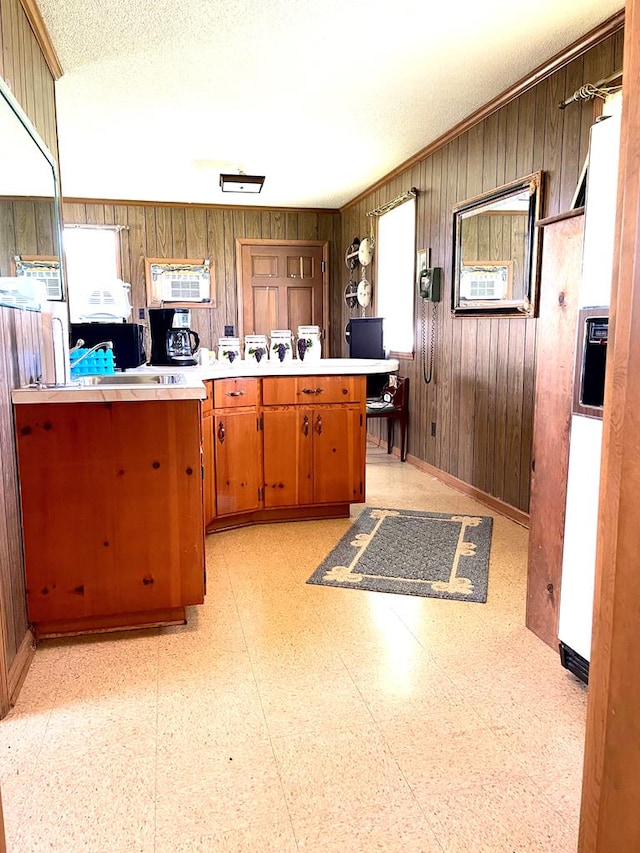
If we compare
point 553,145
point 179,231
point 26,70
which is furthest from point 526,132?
point 179,231

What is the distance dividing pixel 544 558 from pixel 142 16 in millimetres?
2862

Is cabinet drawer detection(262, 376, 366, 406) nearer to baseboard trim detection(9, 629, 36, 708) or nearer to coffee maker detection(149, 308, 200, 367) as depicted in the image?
coffee maker detection(149, 308, 200, 367)

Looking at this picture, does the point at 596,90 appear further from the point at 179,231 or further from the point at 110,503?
the point at 179,231

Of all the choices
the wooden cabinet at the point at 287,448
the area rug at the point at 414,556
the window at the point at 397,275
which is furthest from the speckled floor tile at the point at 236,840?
the window at the point at 397,275

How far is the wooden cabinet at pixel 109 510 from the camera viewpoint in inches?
84.0

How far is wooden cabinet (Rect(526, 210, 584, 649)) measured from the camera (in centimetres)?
200

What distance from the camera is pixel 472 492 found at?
165 inches

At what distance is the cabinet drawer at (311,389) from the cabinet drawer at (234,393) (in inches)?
2.6

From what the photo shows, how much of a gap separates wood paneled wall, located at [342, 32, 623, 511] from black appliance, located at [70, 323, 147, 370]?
223 cm

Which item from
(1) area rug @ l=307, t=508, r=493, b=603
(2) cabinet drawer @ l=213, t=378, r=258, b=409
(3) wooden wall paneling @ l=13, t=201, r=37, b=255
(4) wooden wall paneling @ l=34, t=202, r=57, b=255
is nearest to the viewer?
(3) wooden wall paneling @ l=13, t=201, r=37, b=255

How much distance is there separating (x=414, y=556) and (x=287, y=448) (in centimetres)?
94

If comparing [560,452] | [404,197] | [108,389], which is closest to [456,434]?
[404,197]

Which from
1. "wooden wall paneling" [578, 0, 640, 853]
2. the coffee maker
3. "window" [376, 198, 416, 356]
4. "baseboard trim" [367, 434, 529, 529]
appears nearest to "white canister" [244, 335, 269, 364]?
the coffee maker

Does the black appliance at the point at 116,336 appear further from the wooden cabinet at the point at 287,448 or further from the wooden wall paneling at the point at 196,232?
the wooden wall paneling at the point at 196,232
